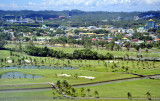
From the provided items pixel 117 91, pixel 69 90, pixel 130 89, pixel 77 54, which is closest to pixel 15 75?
pixel 69 90

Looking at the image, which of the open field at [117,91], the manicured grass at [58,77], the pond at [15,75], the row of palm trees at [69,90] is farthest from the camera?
the pond at [15,75]

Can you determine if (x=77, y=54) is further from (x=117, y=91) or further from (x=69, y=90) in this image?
(x=69, y=90)

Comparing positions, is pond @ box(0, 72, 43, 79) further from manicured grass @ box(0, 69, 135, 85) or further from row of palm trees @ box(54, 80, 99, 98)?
row of palm trees @ box(54, 80, 99, 98)

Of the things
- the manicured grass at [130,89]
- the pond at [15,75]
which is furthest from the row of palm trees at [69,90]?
the pond at [15,75]

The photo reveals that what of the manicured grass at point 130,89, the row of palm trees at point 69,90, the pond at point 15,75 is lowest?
the pond at point 15,75

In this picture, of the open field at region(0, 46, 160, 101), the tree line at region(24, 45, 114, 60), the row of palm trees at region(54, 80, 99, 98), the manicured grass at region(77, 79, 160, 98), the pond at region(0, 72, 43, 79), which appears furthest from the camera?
the tree line at region(24, 45, 114, 60)

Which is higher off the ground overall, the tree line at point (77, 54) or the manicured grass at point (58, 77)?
the tree line at point (77, 54)

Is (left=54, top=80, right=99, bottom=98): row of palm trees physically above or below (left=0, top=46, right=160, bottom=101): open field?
above

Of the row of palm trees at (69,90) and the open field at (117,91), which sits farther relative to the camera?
the row of palm trees at (69,90)

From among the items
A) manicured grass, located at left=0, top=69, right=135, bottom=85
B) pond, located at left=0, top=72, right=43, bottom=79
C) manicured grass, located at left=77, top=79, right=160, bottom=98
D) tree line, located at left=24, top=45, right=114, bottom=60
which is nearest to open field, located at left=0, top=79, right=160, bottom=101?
manicured grass, located at left=77, top=79, right=160, bottom=98

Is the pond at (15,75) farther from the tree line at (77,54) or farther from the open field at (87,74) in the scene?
the tree line at (77,54)
